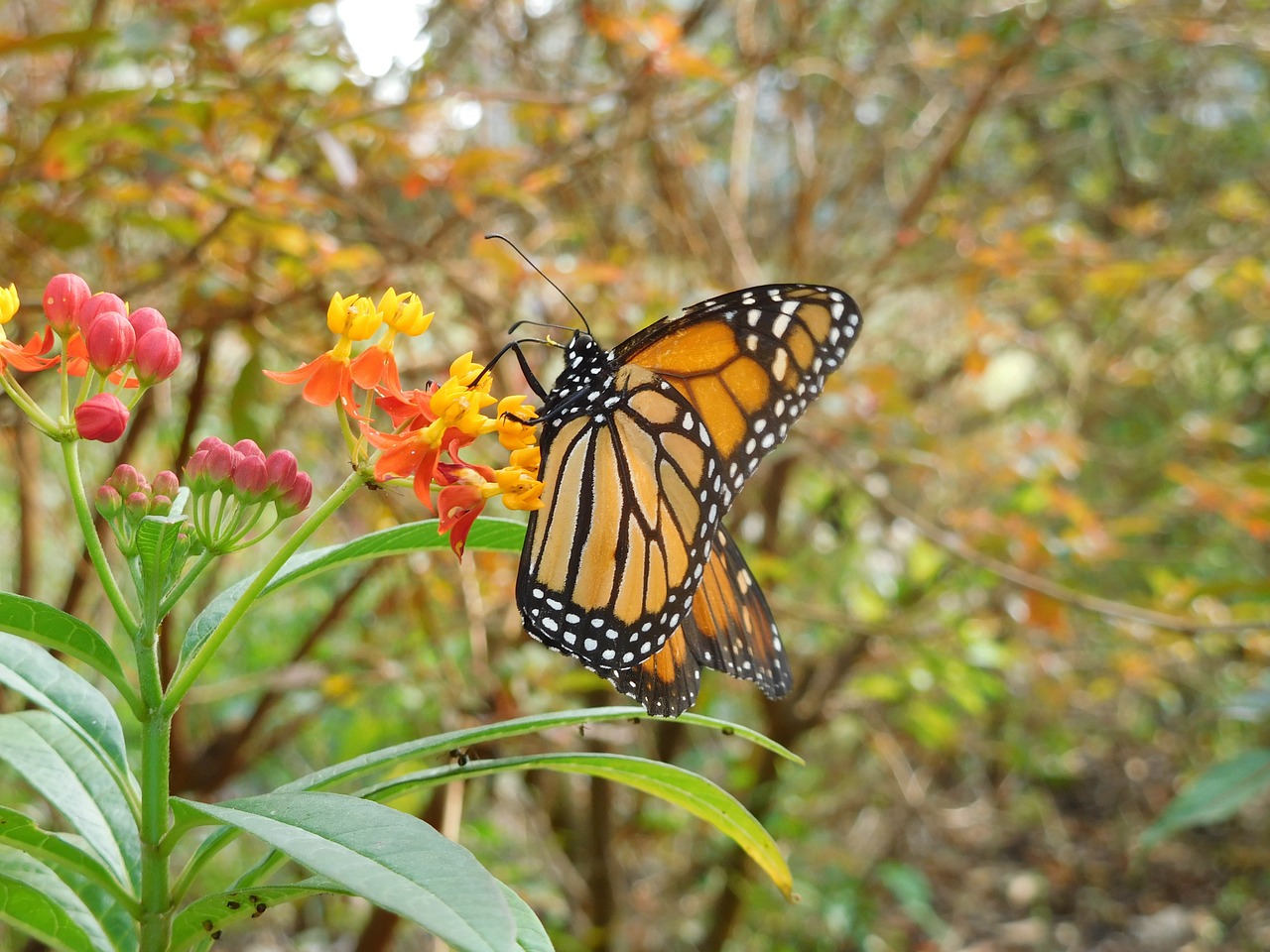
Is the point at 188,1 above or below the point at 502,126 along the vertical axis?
below

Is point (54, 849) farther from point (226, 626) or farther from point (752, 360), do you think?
point (752, 360)

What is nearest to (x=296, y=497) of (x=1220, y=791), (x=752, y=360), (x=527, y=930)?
(x=527, y=930)

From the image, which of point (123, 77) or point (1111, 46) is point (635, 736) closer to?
point (123, 77)

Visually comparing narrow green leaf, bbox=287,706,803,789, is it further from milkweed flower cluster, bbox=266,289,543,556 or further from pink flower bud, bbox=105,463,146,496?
pink flower bud, bbox=105,463,146,496

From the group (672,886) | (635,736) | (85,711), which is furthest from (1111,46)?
(85,711)

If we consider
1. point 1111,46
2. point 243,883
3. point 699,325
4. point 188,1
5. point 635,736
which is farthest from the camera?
point 1111,46

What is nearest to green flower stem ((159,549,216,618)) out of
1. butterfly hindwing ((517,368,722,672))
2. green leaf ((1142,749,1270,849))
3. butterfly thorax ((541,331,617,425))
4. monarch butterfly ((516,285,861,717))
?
butterfly hindwing ((517,368,722,672))

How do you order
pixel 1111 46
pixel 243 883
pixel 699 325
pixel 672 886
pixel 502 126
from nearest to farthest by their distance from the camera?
pixel 243 883
pixel 699 325
pixel 672 886
pixel 502 126
pixel 1111 46
